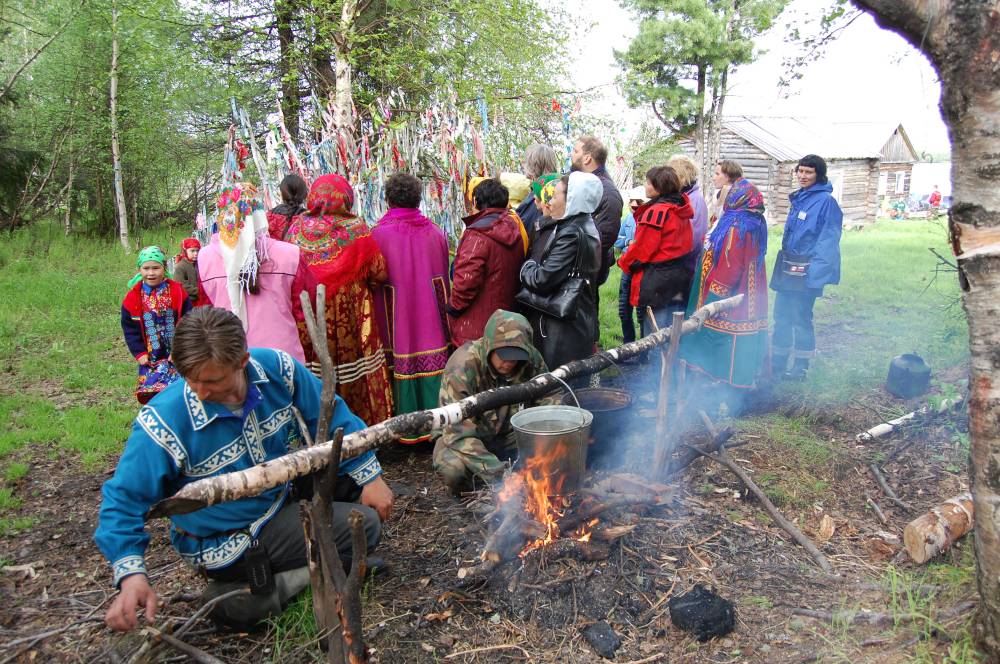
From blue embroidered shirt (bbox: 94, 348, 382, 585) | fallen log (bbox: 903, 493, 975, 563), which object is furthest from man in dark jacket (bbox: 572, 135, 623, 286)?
blue embroidered shirt (bbox: 94, 348, 382, 585)

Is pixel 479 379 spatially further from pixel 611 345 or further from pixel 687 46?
pixel 687 46

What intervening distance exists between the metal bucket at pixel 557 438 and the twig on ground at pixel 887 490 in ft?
6.81

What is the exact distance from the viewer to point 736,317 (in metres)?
5.18

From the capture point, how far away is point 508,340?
12.1 ft

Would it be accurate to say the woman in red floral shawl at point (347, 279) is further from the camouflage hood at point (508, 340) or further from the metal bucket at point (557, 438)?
the metal bucket at point (557, 438)

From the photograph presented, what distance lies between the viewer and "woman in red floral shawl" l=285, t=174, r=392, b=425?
173 inches

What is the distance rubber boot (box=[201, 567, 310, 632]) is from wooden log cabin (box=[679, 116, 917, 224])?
23100mm

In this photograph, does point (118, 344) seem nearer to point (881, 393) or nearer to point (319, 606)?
point (319, 606)

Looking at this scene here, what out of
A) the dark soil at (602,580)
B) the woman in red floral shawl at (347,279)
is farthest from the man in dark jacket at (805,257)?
the woman in red floral shawl at (347,279)

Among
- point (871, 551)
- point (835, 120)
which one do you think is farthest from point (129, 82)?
point (835, 120)

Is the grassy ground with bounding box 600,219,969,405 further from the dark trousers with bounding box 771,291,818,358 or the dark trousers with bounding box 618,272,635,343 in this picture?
the dark trousers with bounding box 618,272,635,343

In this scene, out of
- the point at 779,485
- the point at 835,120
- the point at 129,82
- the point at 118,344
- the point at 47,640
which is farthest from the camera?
the point at 835,120

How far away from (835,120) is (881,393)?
105ft

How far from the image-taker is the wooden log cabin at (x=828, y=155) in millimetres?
24203
